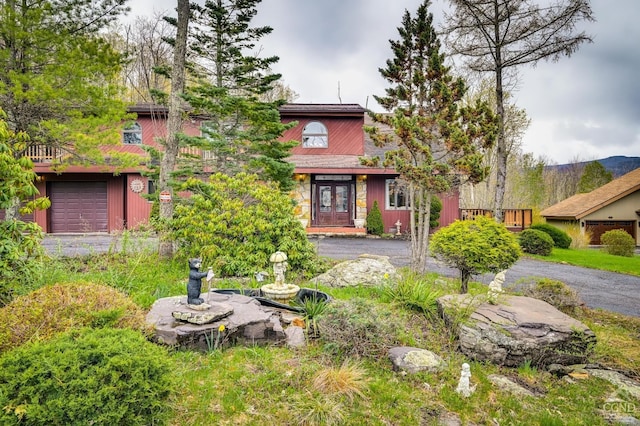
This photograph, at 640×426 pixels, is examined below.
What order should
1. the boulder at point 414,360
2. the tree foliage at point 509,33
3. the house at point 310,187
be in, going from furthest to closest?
the house at point 310,187
the tree foliage at point 509,33
the boulder at point 414,360

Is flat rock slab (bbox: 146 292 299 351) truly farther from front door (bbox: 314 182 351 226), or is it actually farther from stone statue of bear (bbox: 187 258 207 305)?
front door (bbox: 314 182 351 226)

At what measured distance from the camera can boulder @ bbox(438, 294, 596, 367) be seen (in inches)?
149

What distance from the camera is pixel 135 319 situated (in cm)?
321

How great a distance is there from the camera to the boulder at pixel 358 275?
20.3 feet

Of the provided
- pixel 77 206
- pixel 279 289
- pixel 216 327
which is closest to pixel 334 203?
pixel 279 289

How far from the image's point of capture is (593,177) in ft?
104

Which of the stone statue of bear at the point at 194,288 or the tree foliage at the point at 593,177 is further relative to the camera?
the tree foliage at the point at 593,177

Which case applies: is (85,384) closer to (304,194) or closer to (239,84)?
(239,84)

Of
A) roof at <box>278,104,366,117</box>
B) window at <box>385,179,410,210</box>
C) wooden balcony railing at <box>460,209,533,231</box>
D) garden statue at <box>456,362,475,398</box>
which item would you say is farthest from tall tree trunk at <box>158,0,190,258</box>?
wooden balcony railing at <box>460,209,533,231</box>

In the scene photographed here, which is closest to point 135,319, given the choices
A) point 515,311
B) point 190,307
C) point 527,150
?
point 190,307

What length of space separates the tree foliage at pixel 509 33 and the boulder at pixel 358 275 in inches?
300

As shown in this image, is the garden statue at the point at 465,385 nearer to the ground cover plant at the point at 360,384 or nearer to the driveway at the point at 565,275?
the ground cover plant at the point at 360,384

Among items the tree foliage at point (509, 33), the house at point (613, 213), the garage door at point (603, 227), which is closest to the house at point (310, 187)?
the tree foliage at point (509, 33)

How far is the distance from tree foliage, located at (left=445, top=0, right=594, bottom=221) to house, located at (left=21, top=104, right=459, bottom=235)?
5.05 m
